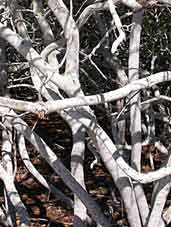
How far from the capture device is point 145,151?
7871 millimetres

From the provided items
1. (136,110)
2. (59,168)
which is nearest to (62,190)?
(59,168)

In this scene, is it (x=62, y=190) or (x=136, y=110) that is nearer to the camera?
(x=136, y=110)

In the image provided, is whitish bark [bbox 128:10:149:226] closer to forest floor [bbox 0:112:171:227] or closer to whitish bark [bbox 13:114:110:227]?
whitish bark [bbox 13:114:110:227]

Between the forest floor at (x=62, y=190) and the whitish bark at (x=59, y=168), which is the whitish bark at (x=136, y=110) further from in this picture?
the forest floor at (x=62, y=190)

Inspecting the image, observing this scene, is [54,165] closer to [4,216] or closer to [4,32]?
[4,32]

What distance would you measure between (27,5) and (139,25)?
72.1 inches

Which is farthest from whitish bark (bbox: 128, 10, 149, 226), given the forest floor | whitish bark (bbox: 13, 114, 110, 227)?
the forest floor

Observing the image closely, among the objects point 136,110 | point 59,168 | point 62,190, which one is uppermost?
point 136,110

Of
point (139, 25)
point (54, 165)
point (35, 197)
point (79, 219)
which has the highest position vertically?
point (139, 25)

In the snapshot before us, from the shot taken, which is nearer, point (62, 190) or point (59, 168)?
point (59, 168)

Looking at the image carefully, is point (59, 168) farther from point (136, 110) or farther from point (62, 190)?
point (62, 190)

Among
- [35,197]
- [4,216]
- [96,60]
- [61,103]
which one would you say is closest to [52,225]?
[35,197]

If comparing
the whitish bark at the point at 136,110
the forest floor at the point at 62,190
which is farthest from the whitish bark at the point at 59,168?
the forest floor at the point at 62,190

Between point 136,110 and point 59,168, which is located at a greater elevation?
point 136,110
